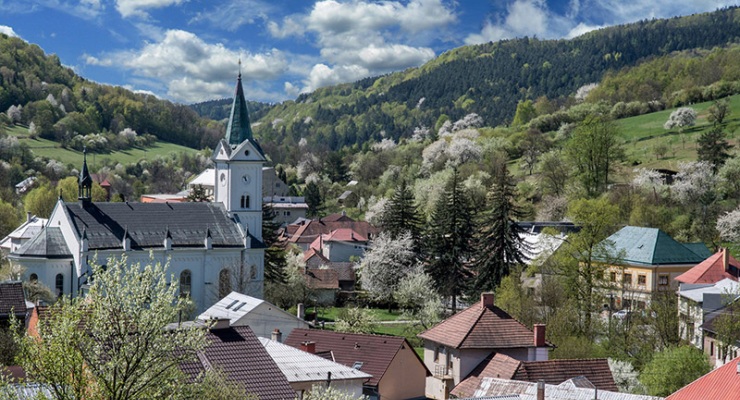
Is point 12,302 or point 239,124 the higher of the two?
point 239,124

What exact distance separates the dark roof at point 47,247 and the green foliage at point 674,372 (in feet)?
124

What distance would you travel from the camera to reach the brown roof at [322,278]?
6838 centimetres

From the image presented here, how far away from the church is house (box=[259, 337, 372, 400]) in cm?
2797

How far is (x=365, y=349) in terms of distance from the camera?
34.6 m

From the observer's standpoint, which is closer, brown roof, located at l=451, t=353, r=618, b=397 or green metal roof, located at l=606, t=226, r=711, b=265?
brown roof, located at l=451, t=353, r=618, b=397

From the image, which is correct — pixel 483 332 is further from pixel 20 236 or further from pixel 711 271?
pixel 20 236

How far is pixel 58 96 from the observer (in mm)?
192625

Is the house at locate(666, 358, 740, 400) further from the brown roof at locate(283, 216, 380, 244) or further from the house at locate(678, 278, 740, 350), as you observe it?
the brown roof at locate(283, 216, 380, 244)

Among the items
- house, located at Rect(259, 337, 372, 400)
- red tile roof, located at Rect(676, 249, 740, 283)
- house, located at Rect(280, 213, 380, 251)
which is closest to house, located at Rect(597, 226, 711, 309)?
red tile roof, located at Rect(676, 249, 740, 283)

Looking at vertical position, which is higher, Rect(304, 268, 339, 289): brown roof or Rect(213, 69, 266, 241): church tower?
Rect(213, 69, 266, 241): church tower

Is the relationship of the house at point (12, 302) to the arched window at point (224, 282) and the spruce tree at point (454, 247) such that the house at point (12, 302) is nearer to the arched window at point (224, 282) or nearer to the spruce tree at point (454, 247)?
the arched window at point (224, 282)

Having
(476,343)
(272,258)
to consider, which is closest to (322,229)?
(272,258)

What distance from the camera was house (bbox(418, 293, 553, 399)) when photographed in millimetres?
33500

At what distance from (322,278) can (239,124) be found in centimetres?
1376
